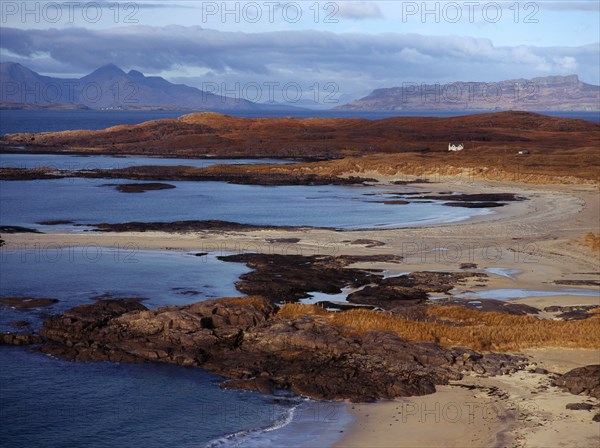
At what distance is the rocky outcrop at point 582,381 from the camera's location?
18.4 metres

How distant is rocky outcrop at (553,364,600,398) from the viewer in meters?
18.4

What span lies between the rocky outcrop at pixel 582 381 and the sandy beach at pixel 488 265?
31cm

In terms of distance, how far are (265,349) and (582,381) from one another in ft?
25.4

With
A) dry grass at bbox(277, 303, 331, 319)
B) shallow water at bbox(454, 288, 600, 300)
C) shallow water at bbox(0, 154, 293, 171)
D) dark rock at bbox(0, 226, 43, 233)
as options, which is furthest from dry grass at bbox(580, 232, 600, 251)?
shallow water at bbox(0, 154, 293, 171)

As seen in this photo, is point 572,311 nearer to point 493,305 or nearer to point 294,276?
point 493,305

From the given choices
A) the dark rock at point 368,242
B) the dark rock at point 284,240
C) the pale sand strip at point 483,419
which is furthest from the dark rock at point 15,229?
the pale sand strip at point 483,419

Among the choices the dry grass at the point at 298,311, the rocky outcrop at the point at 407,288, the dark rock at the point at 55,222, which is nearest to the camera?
the dry grass at the point at 298,311

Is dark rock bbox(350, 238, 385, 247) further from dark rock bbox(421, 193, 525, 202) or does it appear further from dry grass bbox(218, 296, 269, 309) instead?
dark rock bbox(421, 193, 525, 202)

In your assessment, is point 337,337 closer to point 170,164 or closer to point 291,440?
point 291,440

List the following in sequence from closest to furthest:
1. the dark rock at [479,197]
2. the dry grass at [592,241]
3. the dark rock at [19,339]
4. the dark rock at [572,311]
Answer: the dark rock at [19,339] < the dark rock at [572,311] < the dry grass at [592,241] < the dark rock at [479,197]

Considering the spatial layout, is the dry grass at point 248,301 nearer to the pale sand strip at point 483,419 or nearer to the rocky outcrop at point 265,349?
the rocky outcrop at point 265,349

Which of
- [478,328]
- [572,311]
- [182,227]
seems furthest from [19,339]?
[182,227]

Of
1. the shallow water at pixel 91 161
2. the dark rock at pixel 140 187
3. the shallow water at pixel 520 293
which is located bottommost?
the shallow water at pixel 520 293

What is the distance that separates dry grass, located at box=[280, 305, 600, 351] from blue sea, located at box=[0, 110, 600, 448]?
4.58 metres
